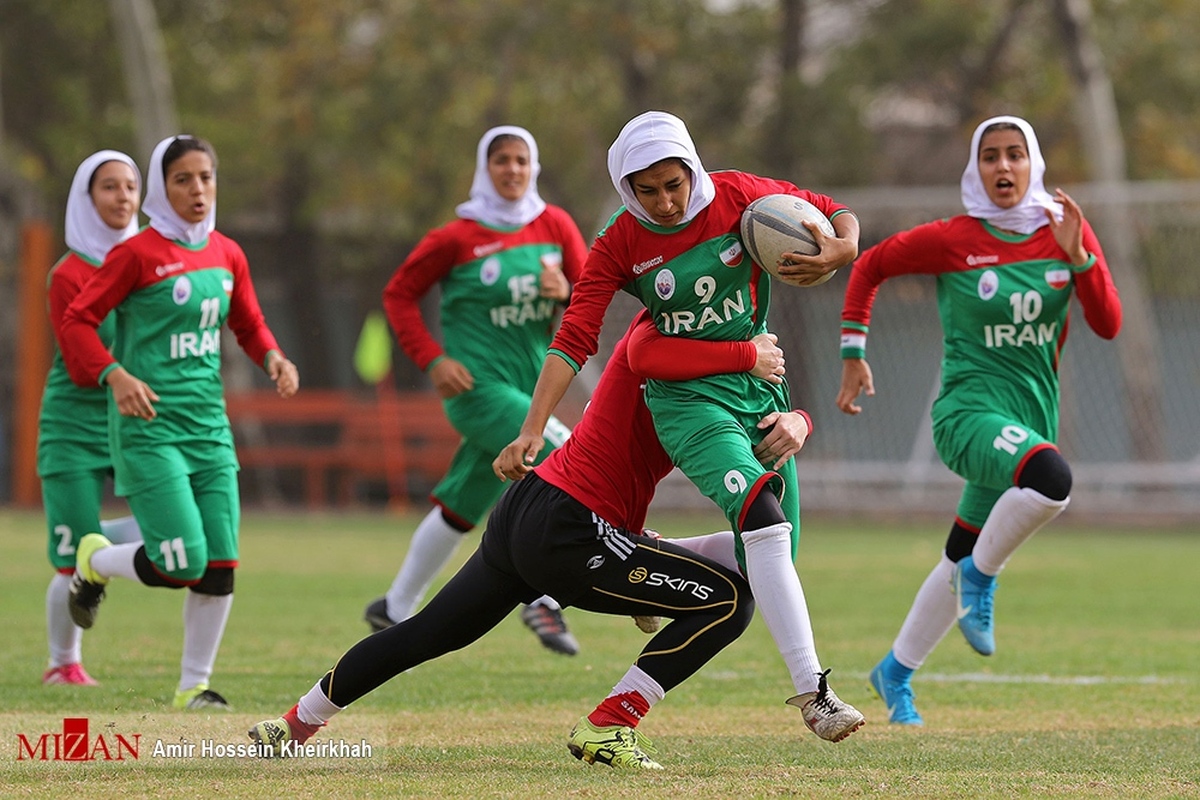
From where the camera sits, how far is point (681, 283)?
584 cm

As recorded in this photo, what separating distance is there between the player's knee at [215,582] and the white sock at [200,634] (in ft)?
0.11

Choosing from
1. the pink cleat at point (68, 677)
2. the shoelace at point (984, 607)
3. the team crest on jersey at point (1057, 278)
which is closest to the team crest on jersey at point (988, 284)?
the team crest on jersey at point (1057, 278)

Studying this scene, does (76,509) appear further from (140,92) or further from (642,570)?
(140,92)

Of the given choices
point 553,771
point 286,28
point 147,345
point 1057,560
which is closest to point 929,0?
point 286,28

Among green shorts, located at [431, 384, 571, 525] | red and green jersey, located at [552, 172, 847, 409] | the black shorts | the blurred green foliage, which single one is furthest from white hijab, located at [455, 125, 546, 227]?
the blurred green foliage

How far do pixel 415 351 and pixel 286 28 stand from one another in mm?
19979

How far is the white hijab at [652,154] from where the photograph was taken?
5.65 meters

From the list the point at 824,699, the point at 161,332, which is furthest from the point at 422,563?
the point at 824,699

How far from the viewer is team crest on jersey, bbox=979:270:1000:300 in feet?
24.6

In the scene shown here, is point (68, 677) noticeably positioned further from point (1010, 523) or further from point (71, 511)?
point (1010, 523)

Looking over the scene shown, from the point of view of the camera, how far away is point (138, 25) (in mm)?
24031

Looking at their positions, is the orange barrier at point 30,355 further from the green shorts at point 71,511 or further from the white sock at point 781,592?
the white sock at point 781,592

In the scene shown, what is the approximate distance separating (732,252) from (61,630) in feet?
13.1

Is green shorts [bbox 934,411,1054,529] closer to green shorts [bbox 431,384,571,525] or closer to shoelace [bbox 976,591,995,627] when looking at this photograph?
shoelace [bbox 976,591,995,627]
